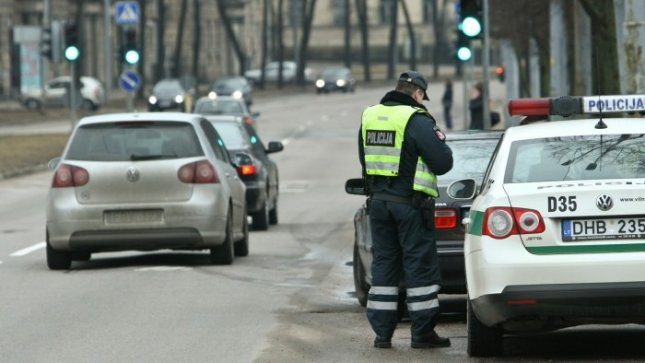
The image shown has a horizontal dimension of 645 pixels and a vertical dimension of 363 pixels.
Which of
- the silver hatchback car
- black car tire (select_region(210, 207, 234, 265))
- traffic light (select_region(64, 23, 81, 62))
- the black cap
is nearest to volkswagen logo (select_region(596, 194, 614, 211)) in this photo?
the black cap

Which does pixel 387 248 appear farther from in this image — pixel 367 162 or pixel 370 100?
pixel 370 100

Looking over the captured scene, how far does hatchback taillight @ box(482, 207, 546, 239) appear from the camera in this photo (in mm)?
9664

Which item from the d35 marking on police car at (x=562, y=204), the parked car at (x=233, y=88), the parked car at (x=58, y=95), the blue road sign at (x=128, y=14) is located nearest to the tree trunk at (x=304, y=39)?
the parked car at (x=233, y=88)

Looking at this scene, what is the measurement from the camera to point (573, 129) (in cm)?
1036

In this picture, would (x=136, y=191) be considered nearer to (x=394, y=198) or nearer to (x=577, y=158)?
(x=394, y=198)

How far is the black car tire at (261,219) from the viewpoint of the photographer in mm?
22703

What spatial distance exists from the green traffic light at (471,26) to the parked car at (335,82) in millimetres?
85049

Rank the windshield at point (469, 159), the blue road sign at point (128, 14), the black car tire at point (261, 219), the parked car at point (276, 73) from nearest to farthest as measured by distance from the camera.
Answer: the windshield at point (469, 159)
the black car tire at point (261, 219)
the blue road sign at point (128, 14)
the parked car at point (276, 73)

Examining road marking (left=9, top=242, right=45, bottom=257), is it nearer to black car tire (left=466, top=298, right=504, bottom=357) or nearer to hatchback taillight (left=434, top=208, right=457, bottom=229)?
hatchback taillight (left=434, top=208, right=457, bottom=229)

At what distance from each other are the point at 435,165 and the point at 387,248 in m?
0.57

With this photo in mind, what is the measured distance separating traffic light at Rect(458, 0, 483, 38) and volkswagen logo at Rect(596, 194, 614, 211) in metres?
15.1

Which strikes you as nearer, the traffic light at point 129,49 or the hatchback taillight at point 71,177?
the hatchback taillight at point 71,177

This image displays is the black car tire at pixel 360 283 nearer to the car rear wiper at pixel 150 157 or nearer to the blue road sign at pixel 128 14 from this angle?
the car rear wiper at pixel 150 157

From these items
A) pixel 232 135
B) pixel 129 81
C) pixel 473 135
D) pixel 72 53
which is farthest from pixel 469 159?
pixel 129 81
